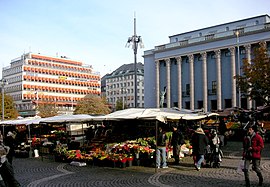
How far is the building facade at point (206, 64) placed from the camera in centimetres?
6356

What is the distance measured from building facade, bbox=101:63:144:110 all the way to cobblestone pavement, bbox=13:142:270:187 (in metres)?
107

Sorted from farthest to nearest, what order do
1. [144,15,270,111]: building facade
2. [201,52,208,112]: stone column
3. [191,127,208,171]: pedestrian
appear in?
[201,52,208,112]: stone column → [144,15,270,111]: building facade → [191,127,208,171]: pedestrian

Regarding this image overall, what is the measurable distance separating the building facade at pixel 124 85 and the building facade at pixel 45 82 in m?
16.7

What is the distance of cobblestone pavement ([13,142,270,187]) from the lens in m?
11.4

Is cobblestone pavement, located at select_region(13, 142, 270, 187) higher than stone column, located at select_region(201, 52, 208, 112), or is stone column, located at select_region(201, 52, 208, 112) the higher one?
stone column, located at select_region(201, 52, 208, 112)

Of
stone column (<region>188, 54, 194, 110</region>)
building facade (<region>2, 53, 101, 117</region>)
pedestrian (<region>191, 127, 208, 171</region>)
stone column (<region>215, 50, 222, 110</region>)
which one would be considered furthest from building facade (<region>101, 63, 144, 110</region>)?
pedestrian (<region>191, 127, 208, 171</region>)

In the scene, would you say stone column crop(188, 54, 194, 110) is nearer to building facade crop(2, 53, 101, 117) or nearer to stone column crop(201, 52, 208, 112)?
stone column crop(201, 52, 208, 112)

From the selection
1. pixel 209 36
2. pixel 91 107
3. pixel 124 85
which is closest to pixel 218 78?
pixel 209 36

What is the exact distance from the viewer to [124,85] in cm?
12950

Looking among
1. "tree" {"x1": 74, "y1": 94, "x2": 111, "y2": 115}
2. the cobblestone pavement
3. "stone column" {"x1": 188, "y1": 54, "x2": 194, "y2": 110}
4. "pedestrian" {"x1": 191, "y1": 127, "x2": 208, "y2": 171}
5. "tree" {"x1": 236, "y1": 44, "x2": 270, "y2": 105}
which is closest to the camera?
the cobblestone pavement

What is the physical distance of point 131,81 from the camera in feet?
419

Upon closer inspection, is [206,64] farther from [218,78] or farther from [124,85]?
[124,85]

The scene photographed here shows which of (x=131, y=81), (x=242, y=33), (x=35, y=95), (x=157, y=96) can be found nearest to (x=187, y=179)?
(x=242, y=33)

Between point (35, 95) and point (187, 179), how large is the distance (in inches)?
3687
